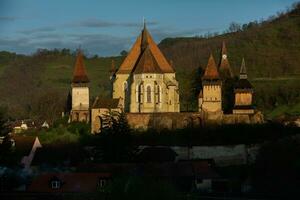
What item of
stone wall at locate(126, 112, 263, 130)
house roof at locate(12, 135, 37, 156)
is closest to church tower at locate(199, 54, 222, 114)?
stone wall at locate(126, 112, 263, 130)

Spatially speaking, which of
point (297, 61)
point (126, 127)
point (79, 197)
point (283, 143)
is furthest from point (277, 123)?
point (297, 61)

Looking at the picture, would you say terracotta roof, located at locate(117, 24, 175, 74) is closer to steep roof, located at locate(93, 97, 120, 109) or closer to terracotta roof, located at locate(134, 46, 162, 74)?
terracotta roof, located at locate(134, 46, 162, 74)

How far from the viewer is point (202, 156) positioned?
5728 centimetres

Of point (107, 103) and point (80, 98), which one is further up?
point (80, 98)

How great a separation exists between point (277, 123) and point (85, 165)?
18052 mm

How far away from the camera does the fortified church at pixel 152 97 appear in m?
63.0

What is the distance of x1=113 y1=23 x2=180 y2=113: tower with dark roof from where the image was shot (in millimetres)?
65625

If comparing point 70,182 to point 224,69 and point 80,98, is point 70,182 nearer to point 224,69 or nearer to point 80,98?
point 80,98

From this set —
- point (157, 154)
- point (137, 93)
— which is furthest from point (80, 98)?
point (157, 154)

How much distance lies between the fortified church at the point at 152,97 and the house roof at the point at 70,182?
2049 centimetres

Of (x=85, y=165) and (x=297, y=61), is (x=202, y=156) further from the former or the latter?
(x=297, y=61)

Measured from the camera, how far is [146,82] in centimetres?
6594

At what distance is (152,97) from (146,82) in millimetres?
1123

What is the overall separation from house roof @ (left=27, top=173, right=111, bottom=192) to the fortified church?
2049cm
